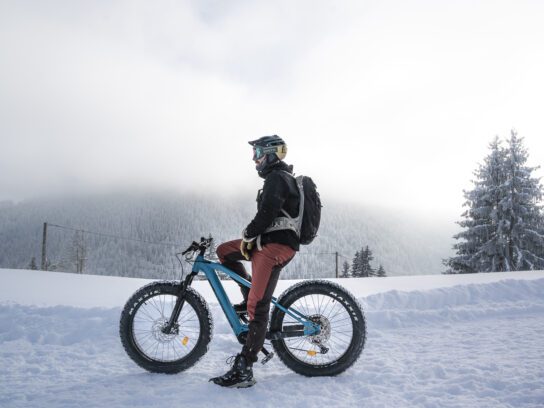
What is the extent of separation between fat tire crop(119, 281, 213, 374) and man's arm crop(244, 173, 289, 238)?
1045 millimetres

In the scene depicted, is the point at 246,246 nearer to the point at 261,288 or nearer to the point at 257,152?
the point at 261,288

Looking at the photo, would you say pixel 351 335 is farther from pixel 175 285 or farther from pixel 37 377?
pixel 37 377

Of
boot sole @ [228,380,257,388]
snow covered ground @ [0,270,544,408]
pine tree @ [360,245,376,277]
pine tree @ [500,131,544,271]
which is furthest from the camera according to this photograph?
pine tree @ [360,245,376,277]

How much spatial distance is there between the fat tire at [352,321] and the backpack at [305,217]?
22.4 inches

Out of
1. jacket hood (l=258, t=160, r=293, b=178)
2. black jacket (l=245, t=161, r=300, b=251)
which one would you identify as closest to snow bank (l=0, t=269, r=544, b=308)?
black jacket (l=245, t=161, r=300, b=251)

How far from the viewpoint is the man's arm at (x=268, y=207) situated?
10.9ft

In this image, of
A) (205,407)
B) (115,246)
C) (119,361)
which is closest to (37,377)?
(119,361)

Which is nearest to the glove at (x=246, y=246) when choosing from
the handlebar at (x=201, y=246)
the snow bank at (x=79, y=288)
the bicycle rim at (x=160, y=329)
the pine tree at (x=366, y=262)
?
the handlebar at (x=201, y=246)

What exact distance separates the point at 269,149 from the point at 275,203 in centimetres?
62

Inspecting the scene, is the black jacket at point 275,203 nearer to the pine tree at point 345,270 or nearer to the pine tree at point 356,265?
the pine tree at point 356,265

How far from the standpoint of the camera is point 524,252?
23.0 meters

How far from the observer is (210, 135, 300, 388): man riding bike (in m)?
3.31

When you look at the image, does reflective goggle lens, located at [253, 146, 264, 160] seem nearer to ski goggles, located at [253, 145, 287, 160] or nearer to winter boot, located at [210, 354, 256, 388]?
ski goggles, located at [253, 145, 287, 160]

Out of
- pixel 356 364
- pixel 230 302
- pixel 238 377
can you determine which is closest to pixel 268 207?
pixel 230 302
